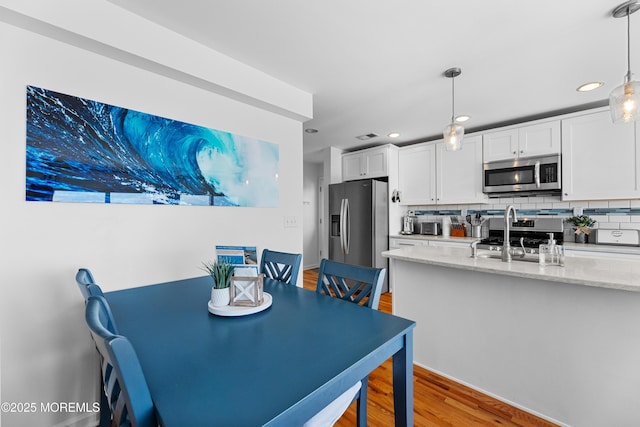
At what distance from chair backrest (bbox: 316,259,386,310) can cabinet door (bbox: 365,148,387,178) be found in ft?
9.92

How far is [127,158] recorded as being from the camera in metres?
1.77

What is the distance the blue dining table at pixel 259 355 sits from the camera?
2.03ft

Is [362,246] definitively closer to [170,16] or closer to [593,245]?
[593,245]

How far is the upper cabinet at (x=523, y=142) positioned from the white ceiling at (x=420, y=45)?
0.28 m

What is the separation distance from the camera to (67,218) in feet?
5.11

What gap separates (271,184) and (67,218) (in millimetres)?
1470

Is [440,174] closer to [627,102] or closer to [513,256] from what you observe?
[513,256]

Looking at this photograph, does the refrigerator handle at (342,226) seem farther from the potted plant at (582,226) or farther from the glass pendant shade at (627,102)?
the glass pendant shade at (627,102)

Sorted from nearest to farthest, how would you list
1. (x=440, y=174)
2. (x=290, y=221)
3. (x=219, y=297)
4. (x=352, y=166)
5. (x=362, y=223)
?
(x=219, y=297) → (x=290, y=221) → (x=440, y=174) → (x=362, y=223) → (x=352, y=166)

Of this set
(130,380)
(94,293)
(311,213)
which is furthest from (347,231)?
(130,380)

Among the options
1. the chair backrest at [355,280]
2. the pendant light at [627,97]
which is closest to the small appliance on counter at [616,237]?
the pendant light at [627,97]

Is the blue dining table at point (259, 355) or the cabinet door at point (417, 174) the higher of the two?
the cabinet door at point (417, 174)

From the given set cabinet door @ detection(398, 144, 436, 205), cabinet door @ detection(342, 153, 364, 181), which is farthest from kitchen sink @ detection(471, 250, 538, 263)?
cabinet door @ detection(342, 153, 364, 181)

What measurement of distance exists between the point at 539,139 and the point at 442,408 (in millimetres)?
3154
